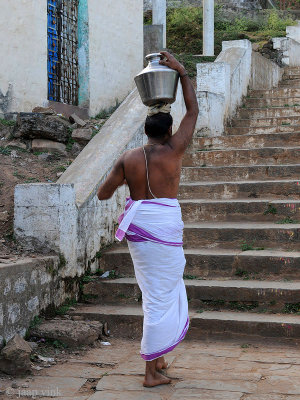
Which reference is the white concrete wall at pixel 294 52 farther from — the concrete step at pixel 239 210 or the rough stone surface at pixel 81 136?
the concrete step at pixel 239 210

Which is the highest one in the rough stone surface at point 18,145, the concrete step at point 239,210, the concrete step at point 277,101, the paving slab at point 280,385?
the concrete step at point 277,101

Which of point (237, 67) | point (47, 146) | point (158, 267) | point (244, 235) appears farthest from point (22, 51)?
point (158, 267)

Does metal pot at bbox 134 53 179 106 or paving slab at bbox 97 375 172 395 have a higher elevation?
metal pot at bbox 134 53 179 106

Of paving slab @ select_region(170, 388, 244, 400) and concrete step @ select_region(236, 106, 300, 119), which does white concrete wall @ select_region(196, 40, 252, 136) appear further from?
paving slab @ select_region(170, 388, 244, 400)

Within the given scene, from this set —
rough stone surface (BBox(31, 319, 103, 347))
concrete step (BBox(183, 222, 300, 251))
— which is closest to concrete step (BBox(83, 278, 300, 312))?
concrete step (BBox(183, 222, 300, 251))

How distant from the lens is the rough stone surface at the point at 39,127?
782 centimetres

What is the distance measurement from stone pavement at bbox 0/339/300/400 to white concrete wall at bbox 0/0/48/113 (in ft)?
16.6

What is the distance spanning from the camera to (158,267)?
4203 millimetres

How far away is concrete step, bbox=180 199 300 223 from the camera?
6.73 metres

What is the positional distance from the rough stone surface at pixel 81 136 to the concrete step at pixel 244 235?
2.19m

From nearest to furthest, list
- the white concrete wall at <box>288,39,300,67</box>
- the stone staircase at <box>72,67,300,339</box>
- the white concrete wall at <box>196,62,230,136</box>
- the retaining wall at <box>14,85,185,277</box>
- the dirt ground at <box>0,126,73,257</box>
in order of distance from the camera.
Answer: the stone staircase at <box>72,67,300,339</box>
the retaining wall at <box>14,85,185,277</box>
the dirt ground at <box>0,126,73,257</box>
the white concrete wall at <box>196,62,230,136</box>
the white concrete wall at <box>288,39,300,67</box>

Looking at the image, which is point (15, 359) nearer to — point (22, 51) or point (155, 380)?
point (155, 380)

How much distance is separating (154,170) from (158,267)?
26.5 inches

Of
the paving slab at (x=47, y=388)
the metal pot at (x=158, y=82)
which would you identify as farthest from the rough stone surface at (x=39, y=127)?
the paving slab at (x=47, y=388)
